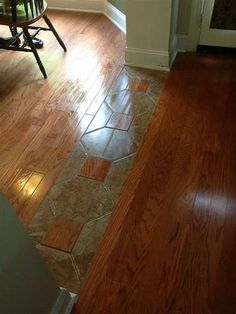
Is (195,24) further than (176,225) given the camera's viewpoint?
Yes

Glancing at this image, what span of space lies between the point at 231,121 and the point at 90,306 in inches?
51.9

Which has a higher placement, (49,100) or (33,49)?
(33,49)

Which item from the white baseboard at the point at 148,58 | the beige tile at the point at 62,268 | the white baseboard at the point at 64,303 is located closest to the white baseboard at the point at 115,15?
the white baseboard at the point at 148,58

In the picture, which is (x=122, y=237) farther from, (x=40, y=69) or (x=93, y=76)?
(x=40, y=69)

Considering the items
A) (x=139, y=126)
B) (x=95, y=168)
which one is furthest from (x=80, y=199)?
(x=139, y=126)

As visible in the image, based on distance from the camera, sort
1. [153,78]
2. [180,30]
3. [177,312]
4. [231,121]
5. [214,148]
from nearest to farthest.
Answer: [177,312] → [214,148] → [231,121] → [153,78] → [180,30]

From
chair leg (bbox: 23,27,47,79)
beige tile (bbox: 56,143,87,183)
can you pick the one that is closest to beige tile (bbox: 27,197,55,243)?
beige tile (bbox: 56,143,87,183)

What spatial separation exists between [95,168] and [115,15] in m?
1.88

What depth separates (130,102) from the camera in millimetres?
2096

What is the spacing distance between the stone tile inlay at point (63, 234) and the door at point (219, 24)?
6.02ft

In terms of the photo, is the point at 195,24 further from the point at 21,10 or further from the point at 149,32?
the point at 21,10

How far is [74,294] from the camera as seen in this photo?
3.95 feet

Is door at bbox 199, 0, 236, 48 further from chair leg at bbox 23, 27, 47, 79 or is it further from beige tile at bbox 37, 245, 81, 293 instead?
beige tile at bbox 37, 245, 81, 293

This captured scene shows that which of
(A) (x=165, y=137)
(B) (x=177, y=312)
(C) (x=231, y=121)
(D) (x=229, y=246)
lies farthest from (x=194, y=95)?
(B) (x=177, y=312)
